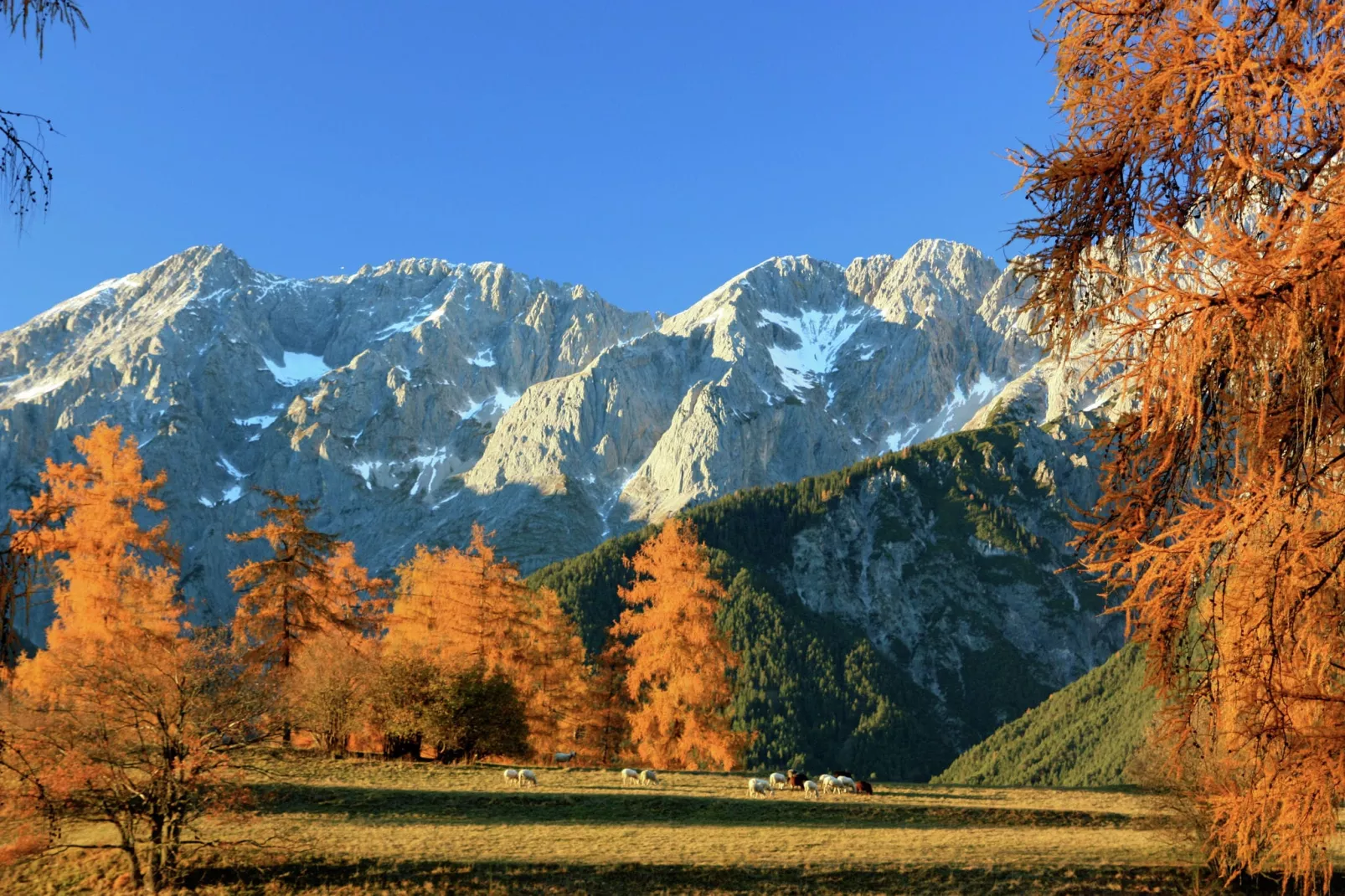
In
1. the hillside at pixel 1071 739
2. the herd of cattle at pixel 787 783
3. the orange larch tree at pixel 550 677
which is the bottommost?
the hillside at pixel 1071 739

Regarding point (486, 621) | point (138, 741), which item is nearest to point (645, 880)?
point (138, 741)

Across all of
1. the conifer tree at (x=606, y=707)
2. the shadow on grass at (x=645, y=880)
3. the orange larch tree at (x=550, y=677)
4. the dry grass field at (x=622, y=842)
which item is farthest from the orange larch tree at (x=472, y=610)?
the shadow on grass at (x=645, y=880)

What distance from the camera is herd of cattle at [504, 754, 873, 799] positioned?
1299 inches

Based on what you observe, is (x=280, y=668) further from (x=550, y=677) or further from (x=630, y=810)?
(x=550, y=677)

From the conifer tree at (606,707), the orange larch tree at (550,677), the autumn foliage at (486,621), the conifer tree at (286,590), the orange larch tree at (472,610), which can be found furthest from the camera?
the conifer tree at (606,707)

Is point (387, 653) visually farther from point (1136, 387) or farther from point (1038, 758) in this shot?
point (1038, 758)

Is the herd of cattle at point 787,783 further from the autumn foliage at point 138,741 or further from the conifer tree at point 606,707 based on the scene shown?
the conifer tree at point 606,707

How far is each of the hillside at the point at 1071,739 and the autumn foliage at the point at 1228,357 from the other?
144 m

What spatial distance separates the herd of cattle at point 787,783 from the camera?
108 feet

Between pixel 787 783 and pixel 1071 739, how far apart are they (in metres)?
142

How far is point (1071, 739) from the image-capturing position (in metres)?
157

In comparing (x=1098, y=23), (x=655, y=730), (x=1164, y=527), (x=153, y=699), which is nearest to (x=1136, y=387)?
(x=1164, y=527)

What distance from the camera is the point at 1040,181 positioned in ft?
27.3

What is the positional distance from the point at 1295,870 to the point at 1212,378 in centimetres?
382
